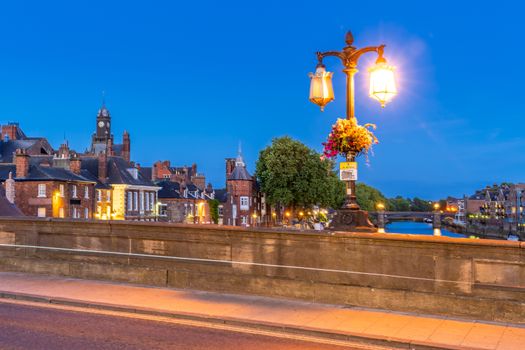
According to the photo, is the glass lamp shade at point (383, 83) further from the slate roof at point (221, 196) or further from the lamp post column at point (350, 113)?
the slate roof at point (221, 196)

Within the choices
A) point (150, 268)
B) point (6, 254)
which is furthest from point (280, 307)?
point (6, 254)

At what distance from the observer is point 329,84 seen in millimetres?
13570

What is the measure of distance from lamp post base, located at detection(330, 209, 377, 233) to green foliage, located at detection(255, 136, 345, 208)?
65468 mm

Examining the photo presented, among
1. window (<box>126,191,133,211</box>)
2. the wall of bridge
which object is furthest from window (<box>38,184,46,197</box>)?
the wall of bridge

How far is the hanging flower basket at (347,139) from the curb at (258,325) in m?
4.19

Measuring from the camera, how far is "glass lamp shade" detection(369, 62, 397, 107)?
1269 cm

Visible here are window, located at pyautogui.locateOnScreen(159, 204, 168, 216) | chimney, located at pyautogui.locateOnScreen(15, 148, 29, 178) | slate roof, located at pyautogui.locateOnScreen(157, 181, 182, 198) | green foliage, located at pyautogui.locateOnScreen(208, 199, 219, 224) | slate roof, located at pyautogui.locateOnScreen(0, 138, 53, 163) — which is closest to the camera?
chimney, located at pyautogui.locateOnScreen(15, 148, 29, 178)

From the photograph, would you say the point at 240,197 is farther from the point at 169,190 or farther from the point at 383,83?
the point at 383,83

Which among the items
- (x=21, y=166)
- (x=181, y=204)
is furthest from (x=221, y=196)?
(x=21, y=166)

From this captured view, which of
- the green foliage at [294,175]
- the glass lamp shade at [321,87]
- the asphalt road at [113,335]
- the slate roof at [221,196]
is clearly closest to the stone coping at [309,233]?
the glass lamp shade at [321,87]

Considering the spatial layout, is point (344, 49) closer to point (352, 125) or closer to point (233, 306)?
point (352, 125)

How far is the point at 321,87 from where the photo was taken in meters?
13.4

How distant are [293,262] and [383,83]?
14.8 ft

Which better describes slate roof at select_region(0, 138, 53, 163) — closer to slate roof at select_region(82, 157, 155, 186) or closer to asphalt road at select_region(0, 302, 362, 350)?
slate roof at select_region(82, 157, 155, 186)
